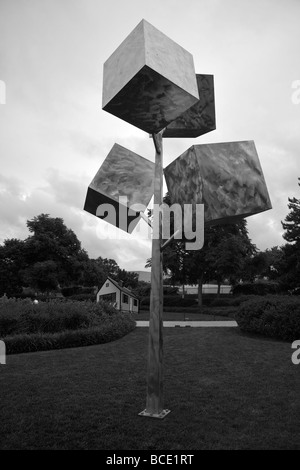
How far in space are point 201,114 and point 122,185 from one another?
1915 mm

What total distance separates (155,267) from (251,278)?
35911 mm

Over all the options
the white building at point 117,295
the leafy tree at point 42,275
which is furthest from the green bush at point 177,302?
the leafy tree at point 42,275

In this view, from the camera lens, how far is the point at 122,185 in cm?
655

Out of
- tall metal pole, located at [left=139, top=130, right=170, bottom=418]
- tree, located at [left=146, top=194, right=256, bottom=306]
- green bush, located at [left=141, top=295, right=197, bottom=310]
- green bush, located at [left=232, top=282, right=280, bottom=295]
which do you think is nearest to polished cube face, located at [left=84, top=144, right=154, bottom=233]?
tall metal pole, located at [left=139, top=130, right=170, bottom=418]

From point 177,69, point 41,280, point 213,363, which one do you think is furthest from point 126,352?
point 41,280

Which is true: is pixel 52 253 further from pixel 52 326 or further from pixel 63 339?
pixel 63 339

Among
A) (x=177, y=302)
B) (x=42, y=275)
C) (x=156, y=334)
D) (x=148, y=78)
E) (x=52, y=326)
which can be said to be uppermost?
(x=148, y=78)

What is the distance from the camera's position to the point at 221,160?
5.74 meters

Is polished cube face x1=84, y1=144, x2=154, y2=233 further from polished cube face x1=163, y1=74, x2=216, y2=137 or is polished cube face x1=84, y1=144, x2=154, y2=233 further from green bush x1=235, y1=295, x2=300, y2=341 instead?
green bush x1=235, y1=295, x2=300, y2=341

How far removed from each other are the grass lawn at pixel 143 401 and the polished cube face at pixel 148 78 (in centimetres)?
471

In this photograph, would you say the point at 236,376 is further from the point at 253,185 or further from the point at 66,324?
the point at 66,324

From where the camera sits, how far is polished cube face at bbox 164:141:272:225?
5559 millimetres

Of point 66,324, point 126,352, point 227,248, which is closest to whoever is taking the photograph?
point 126,352

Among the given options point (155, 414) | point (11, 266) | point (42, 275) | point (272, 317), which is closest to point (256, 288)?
point (42, 275)
